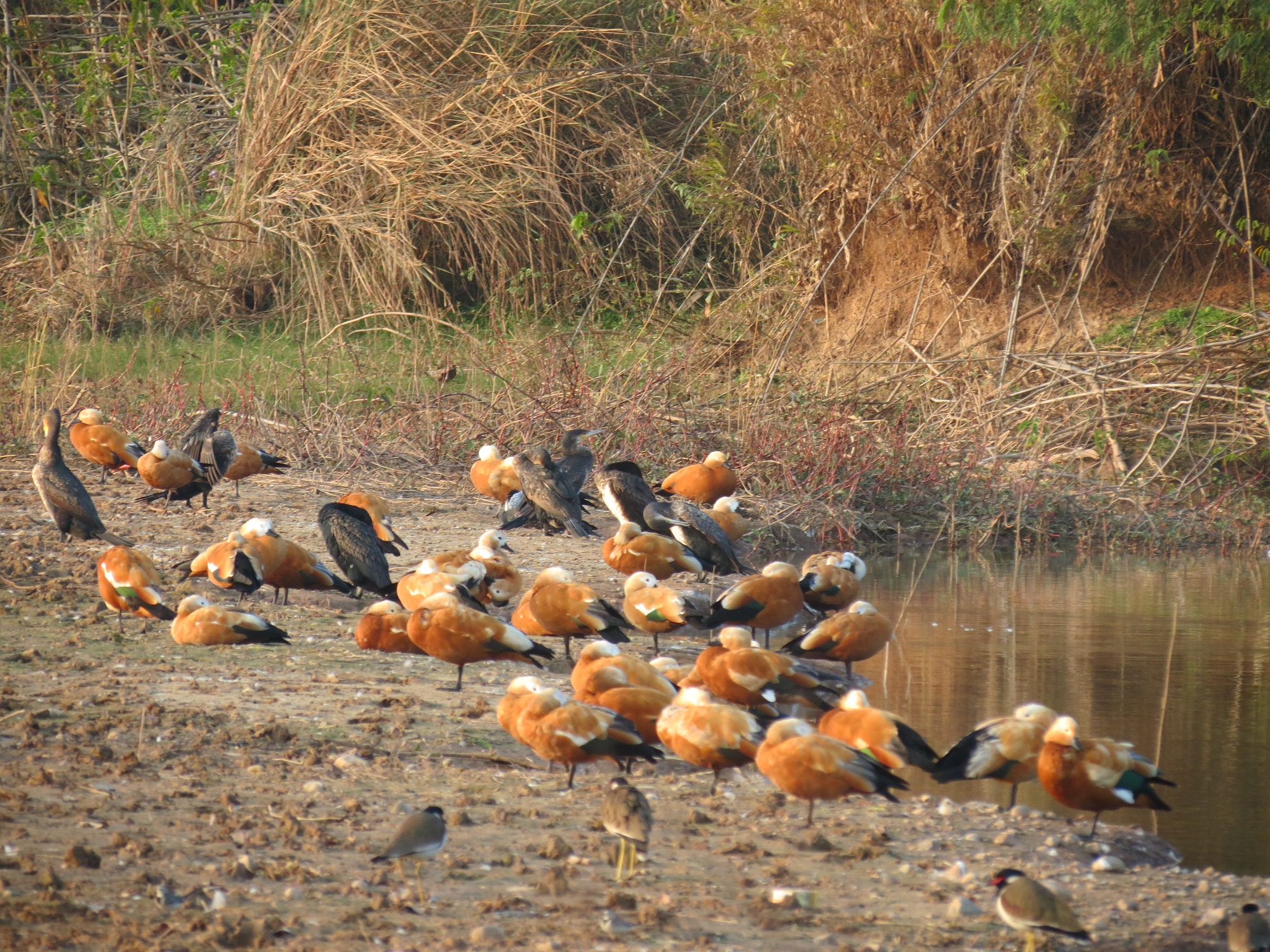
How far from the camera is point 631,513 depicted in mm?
8562

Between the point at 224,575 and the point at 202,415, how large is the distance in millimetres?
3231

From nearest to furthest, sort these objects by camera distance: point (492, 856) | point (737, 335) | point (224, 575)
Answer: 1. point (492, 856)
2. point (224, 575)
3. point (737, 335)

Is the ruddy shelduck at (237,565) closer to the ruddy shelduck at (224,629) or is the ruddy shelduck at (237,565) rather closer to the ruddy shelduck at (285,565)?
the ruddy shelduck at (285,565)

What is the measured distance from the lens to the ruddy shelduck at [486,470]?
946cm

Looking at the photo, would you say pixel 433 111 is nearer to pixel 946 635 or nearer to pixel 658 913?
pixel 946 635

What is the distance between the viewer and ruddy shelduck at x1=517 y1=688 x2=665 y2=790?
430cm

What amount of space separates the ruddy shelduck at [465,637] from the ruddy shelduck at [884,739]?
1.33 m

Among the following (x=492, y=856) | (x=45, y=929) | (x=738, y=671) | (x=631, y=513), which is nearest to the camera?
(x=45, y=929)

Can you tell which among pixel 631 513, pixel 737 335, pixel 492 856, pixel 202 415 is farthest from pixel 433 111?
pixel 492 856

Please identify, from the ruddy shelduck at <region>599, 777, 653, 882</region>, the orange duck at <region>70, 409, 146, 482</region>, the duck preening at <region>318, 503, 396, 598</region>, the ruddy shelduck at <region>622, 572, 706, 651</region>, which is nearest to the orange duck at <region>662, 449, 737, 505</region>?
the duck preening at <region>318, 503, 396, 598</region>

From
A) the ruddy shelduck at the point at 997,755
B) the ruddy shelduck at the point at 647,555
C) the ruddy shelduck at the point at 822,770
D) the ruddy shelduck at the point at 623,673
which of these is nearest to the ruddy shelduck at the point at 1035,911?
the ruddy shelduck at the point at 822,770

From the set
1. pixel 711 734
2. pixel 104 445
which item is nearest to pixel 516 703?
pixel 711 734

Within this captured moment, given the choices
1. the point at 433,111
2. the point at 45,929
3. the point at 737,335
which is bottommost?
the point at 737,335

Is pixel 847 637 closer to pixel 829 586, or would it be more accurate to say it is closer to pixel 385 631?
pixel 829 586
